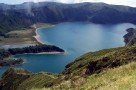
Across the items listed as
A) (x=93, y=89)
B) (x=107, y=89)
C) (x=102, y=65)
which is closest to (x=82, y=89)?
(x=93, y=89)

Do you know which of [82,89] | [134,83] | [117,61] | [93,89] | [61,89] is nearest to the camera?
[134,83]

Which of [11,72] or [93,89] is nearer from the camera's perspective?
[93,89]

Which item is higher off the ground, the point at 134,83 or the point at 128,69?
the point at 134,83

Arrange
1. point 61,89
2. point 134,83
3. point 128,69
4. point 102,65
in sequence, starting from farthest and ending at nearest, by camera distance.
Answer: point 102,65 → point 61,89 → point 128,69 → point 134,83

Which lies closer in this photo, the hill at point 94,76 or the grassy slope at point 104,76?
the grassy slope at point 104,76

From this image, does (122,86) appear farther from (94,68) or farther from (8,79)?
(8,79)

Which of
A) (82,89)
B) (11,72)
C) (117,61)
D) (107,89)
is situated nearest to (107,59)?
(117,61)

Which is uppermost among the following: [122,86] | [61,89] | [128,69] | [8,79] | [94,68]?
[122,86]

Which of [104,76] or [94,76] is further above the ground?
[104,76]

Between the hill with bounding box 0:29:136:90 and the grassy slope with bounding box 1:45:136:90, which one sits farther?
the hill with bounding box 0:29:136:90

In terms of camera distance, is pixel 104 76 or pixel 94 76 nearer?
pixel 104 76
